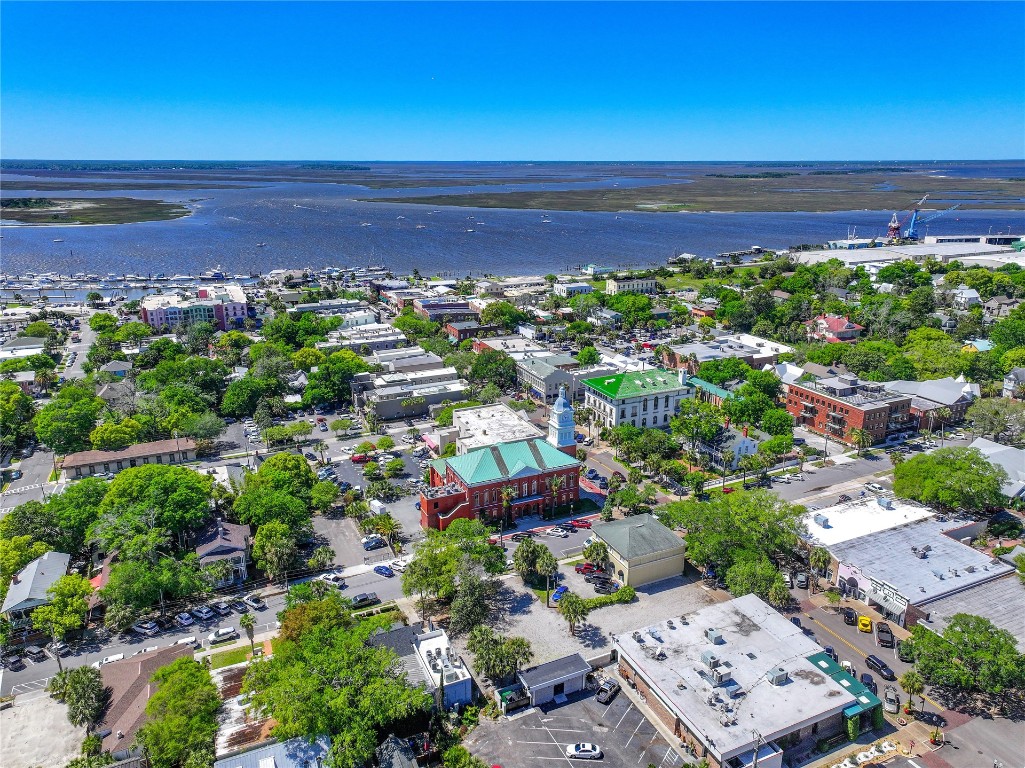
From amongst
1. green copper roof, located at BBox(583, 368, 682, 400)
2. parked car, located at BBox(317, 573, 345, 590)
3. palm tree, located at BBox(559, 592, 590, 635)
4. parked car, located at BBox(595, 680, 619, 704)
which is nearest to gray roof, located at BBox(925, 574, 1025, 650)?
parked car, located at BBox(595, 680, 619, 704)

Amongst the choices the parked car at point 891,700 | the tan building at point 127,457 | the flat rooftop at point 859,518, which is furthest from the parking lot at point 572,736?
the tan building at point 127,457

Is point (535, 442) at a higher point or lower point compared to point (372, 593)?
higher

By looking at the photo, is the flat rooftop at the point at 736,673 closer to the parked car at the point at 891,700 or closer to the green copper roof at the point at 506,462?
the parked car at the point at 891,700

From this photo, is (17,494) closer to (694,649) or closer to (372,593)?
(372,593)

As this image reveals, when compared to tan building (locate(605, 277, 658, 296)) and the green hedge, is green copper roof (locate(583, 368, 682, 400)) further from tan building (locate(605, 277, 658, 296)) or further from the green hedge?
tan building (locate(605, 277, 658, 296))

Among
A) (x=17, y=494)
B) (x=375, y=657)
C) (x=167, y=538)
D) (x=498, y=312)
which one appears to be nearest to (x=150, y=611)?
(x=167, y=538)
